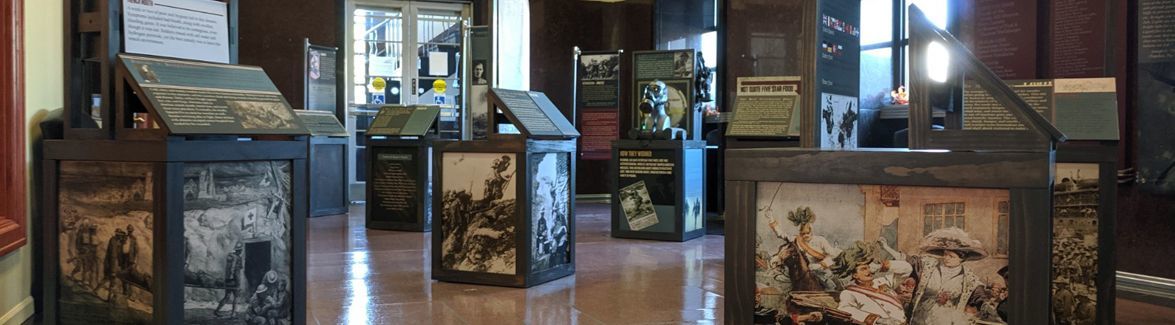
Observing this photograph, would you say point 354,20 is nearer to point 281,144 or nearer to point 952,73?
point 281,144

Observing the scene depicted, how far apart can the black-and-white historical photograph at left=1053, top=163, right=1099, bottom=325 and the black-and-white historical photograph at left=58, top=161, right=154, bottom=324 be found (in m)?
3.13

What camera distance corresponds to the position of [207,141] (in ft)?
8.75

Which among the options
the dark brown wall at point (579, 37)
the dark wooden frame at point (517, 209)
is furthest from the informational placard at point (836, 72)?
the dark brown wall at point (579, 37)

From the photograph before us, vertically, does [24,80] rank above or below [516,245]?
above

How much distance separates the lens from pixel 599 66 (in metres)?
11.8

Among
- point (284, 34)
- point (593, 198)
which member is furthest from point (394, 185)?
point (593, 198)

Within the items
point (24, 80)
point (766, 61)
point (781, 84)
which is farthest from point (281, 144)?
point (766, 61)

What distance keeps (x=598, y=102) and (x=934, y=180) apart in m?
9.87

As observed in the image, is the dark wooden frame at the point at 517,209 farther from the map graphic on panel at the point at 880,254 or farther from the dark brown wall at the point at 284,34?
the dark brown wall at the point at 284,34

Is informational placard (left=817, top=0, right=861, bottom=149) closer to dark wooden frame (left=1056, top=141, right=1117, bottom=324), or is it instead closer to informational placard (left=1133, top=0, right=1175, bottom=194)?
dark wooden frame (left=1056, top=141, right=1117, bottom=324)

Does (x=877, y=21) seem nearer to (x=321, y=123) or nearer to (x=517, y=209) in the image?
(x=517, y=209)

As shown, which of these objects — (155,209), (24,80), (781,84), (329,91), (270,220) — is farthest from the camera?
(329,91)

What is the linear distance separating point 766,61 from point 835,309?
825 cm

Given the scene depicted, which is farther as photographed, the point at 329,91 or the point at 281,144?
the point at 329,91
